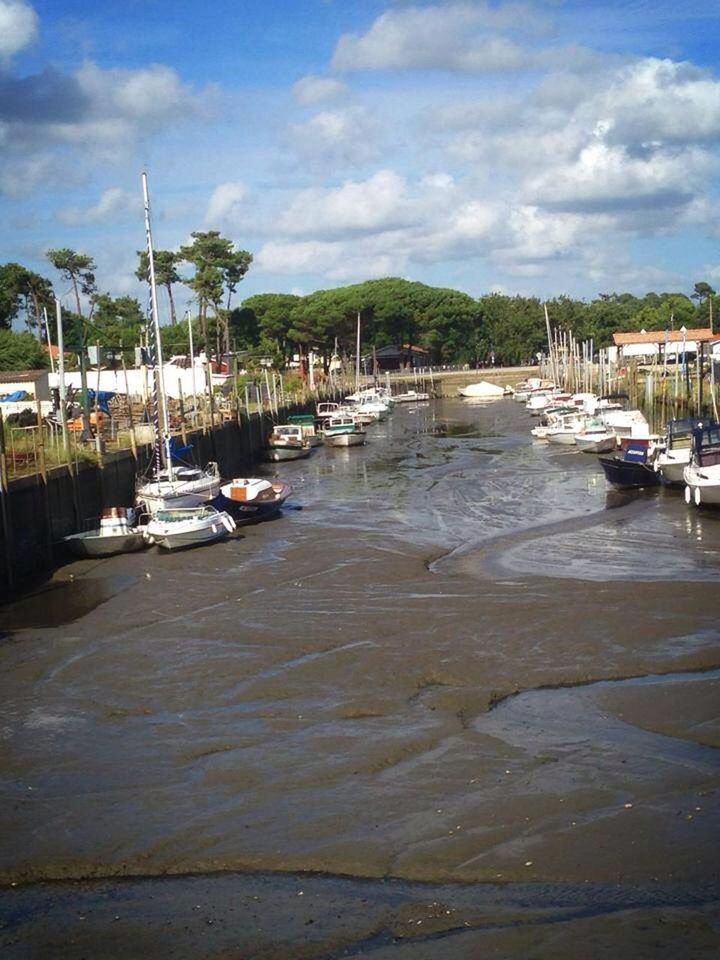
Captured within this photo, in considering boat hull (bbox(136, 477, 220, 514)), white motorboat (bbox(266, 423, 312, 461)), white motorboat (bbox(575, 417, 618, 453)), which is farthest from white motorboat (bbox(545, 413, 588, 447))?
boat hull (bbox(136, 477, 220, 514))

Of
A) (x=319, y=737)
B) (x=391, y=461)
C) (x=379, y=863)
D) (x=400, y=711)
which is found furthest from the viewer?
(x=391, y=461)

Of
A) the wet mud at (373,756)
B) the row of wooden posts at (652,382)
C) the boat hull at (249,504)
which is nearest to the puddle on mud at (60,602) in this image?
the wet mud at (373,756)

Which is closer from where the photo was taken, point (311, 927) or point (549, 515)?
point (311, 927)

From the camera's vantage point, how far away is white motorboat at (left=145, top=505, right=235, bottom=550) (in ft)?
107

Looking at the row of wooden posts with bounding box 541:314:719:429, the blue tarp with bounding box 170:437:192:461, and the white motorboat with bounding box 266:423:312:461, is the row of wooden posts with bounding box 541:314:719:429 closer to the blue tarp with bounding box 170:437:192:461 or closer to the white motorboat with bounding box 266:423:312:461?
the white motorboat with bounding box 266:423:312:461

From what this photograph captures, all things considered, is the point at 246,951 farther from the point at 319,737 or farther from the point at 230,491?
the point at 230,491

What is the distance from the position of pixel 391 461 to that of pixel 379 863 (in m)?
49.6

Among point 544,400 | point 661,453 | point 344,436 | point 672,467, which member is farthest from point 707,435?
point 544,400

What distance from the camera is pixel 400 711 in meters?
16.5

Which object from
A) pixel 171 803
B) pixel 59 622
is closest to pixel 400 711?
pixel 171 803

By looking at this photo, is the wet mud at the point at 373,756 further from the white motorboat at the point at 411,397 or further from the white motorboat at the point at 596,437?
the white motorboat at the point at 411,397

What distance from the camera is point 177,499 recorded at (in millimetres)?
35594

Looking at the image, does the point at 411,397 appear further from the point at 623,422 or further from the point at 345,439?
the point at 623,422

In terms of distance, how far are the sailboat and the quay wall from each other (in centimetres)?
141
